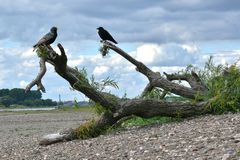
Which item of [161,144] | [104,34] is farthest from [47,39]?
[161,144]

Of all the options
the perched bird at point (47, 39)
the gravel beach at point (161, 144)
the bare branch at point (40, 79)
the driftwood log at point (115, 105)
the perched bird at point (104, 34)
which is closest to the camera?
the gravel beach at point (161, 144)

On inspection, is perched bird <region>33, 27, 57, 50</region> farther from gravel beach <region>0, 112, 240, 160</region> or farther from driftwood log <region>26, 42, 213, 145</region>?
gravel beach <region>0, 112, 240, 160</region>

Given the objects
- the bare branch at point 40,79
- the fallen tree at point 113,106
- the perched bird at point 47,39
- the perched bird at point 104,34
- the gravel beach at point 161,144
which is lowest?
the gravel beach at point 161,144

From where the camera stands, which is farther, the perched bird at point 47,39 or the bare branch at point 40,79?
the perched bird at point 47,39

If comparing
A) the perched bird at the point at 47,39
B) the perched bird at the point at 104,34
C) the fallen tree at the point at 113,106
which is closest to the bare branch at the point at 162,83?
the fallen tree at the point at 113,106

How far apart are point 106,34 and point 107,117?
268 cm

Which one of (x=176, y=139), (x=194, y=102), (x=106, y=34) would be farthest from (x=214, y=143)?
(x=106, y=34)

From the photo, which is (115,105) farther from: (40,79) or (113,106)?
(40,79)

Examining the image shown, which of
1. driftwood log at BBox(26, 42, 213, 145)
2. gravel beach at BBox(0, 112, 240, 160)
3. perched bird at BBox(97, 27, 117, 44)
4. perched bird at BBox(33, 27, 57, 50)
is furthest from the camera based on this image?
perched bird at BBox(97, 27, 117, 44)

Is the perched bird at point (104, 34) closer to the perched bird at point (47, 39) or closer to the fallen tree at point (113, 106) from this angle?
the fallen tree at point (113, 106)

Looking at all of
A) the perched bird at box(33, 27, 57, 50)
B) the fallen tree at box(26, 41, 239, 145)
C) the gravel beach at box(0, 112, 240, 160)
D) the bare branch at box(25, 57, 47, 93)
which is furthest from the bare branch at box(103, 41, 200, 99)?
the bare branch at box(25, 57, 47, 93)

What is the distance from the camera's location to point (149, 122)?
17859 mm

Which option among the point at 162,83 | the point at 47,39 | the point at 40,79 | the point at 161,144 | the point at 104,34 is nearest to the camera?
the point at 161,144

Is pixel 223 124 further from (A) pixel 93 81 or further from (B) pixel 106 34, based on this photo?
(B) pixel 106 34
